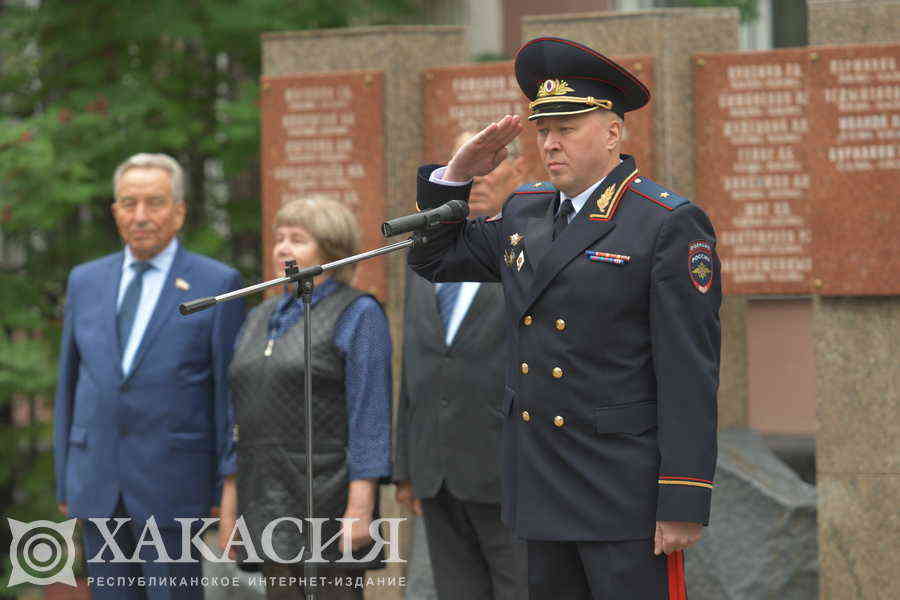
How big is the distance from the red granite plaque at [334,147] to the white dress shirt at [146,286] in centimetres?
127

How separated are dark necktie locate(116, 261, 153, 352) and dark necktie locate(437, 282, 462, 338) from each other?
4.00ft

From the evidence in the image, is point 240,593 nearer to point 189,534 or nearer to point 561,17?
point 189,534

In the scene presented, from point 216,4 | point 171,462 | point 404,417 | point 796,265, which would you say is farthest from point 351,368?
point 216,4

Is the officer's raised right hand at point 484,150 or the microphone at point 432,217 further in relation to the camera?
the officer's raised right hand at point 484,150

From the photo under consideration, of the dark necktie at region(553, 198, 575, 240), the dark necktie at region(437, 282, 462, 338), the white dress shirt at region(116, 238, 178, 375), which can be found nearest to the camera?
the dark necktie at region(553, 198, 575, 240)

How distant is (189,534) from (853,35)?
3.51 m

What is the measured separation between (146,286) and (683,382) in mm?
2606

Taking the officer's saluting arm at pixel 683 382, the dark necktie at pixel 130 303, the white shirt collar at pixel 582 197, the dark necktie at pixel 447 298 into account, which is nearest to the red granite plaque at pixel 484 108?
the dark necktie at pixel 447 298

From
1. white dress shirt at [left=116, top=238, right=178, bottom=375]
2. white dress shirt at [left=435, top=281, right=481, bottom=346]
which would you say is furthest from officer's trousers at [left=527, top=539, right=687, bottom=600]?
white dress shirt at [left=116, top=238, right=178, bottom=375]

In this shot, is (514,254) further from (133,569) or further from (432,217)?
(133,569)

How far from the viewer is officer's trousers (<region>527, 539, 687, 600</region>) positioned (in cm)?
307

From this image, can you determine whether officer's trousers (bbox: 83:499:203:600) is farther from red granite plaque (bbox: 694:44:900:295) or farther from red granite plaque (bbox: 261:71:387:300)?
red granite plaque (bbox: 694:44:900:295)

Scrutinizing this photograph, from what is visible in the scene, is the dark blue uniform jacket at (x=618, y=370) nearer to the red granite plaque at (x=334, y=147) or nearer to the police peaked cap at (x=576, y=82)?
the police peaked cap at (x=576, y=82)

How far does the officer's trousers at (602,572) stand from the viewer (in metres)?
3.07
